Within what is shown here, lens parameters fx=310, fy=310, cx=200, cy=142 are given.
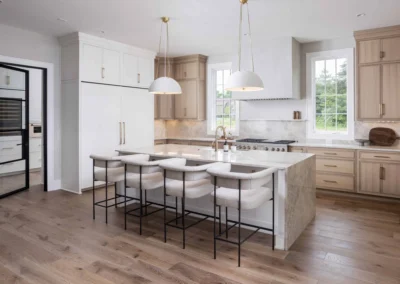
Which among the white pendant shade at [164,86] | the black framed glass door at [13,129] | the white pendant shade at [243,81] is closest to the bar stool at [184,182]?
the white pendant shade at [243,81]

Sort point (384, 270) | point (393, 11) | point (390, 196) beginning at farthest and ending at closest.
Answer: point (390, 196), point (393, 11), point (384, 270)

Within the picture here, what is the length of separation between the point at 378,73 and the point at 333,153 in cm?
142

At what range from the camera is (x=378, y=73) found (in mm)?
4852

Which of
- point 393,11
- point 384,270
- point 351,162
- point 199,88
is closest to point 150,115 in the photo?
point 199,88

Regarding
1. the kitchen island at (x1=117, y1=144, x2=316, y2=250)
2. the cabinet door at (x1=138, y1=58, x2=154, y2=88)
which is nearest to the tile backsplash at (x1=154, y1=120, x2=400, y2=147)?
the cabinet door at (x1=138, y1=58, x2=154, y2=88)

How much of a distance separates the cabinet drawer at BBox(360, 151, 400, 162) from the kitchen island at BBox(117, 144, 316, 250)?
155 cm

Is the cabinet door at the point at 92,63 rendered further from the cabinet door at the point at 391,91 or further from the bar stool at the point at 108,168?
the cabinet door at the point at 391,91

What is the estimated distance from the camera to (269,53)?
219 inches

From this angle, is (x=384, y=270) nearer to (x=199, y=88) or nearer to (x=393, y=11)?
(x=393, y=11)

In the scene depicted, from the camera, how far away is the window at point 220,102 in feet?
22.2

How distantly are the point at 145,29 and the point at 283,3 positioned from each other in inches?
85.3

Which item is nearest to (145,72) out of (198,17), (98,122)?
(98,122)

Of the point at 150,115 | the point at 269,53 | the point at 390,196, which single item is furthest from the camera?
the point at 150,115

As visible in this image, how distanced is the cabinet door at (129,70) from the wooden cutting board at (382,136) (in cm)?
435
